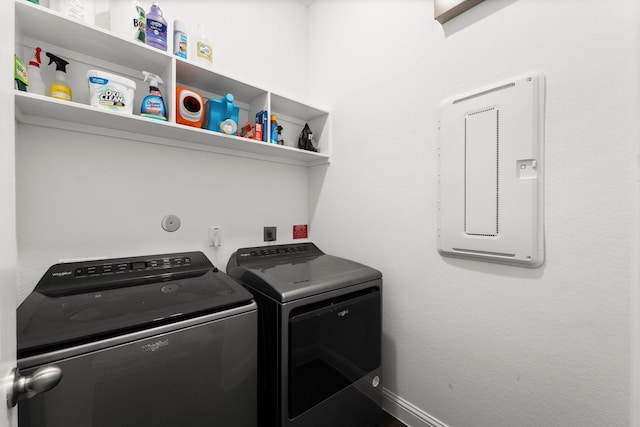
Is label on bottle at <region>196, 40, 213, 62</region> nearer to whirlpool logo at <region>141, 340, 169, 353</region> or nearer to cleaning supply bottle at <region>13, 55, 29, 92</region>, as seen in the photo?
cleaning supply bottle at <region>13, 55, 29, 92</region>

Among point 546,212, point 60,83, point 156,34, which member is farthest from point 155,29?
point 546,212

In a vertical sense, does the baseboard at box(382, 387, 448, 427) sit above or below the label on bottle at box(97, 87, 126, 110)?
below

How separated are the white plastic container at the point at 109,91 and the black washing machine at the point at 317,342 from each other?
36.9 inches

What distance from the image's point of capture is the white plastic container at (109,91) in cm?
109

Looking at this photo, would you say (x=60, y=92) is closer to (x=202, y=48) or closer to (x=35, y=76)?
(x=35, y=76)

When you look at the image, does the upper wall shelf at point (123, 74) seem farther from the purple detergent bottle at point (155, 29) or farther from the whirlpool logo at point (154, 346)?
the whirlpool logo at point (154, 346)

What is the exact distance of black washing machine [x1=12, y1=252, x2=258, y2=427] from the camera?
2.28 feet

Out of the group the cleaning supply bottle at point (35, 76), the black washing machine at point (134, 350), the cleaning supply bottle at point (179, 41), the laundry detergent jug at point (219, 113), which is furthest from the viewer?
the laundry detergent jug at point (219, 113)

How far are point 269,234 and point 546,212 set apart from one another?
4.90 feet

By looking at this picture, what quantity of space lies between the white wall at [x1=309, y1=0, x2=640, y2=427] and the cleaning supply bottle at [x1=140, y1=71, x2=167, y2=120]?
1073 millimetres

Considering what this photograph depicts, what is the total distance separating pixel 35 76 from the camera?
1048 millimetres

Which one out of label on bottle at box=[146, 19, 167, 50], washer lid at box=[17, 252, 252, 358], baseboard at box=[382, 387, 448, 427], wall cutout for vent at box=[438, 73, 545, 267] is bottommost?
baseboard at box=[382, 387, 448, 427]

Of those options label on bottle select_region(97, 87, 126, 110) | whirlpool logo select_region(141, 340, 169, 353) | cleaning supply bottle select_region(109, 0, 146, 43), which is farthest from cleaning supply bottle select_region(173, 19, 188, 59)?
whirlpool logo select_region(141, 340, 169, 353)

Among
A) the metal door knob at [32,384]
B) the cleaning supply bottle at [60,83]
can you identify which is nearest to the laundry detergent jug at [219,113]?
the cleaning supply bottle at [60,83]
